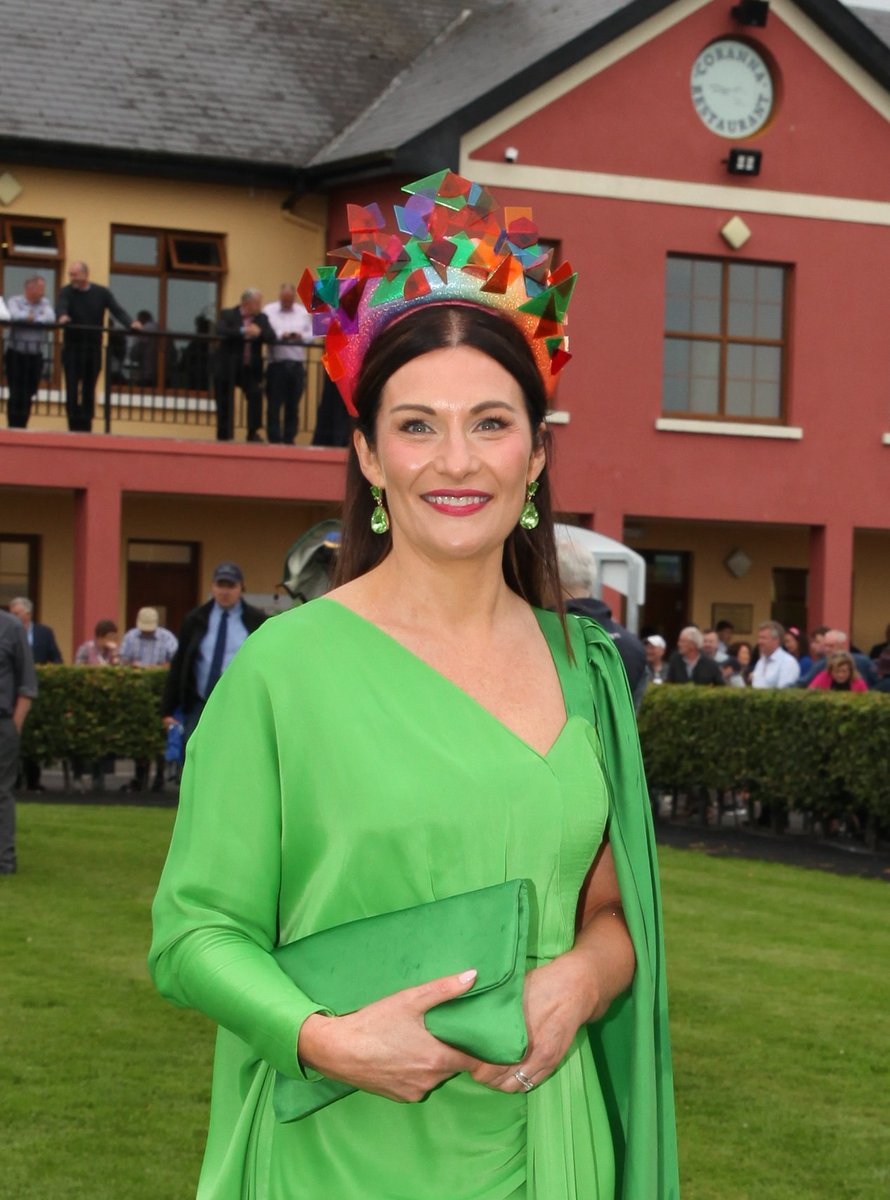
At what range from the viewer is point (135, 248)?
976 inches

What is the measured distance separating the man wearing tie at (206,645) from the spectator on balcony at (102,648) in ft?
26.0

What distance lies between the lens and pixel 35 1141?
6621 mm

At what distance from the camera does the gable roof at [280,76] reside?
77.2ft

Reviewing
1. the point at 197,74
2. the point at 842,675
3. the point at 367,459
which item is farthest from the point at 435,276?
the point at 197,74

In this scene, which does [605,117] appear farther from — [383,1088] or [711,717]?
[383,1088]

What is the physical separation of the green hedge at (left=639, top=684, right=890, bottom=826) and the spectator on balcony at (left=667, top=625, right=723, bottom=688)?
89 centimetres

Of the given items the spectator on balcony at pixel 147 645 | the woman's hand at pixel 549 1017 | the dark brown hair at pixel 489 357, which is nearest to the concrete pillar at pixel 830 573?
the spectator on balcony at pixel 147 645

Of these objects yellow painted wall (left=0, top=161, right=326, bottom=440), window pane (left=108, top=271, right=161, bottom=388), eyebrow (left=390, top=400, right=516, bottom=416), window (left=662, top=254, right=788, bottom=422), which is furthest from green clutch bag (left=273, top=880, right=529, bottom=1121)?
window (left=662, top=254, right=788, bottom=422)

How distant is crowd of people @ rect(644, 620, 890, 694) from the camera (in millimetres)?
16703

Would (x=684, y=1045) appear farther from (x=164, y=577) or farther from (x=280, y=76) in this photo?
(x=280, y=76)

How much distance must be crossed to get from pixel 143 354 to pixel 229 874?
69.9 ft

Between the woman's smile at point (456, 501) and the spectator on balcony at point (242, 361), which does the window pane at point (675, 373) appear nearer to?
the spectator on balcony at point (242, 361)

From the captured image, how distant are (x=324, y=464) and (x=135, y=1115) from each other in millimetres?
16529

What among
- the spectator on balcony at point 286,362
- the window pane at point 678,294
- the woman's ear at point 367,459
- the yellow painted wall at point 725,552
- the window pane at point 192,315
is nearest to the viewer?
the woman's ear at point 367,459
